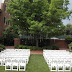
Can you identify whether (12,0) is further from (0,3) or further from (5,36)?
(5,36)

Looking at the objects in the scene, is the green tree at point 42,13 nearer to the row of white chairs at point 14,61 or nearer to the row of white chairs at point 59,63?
the row of white chairs at point 14,61

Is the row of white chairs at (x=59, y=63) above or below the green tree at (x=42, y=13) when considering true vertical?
below

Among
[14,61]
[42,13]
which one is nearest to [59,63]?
[14,61]

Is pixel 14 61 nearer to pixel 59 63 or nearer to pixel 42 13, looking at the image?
pixel 59 63

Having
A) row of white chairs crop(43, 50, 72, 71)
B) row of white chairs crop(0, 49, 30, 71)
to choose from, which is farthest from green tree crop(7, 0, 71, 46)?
row of white chairs crop(43, 50, 72, 71)

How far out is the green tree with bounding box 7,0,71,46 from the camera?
62.2 feet

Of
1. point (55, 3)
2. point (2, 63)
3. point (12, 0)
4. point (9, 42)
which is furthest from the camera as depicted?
point (9, 42)

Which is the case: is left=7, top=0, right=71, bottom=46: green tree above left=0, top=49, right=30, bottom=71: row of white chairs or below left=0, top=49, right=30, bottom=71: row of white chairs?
above

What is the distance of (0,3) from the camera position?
27219 mm

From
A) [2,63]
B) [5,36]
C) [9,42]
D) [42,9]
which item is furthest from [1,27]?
[2,63]

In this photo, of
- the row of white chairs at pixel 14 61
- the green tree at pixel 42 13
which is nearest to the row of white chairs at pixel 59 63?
the row of white chairs at pixel 14 61

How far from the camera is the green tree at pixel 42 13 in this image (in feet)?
62.2

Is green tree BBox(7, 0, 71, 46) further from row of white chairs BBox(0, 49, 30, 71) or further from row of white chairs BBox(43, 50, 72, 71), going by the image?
row of white chairs BBox(43, 50, 72, 71)

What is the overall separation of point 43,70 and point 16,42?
2001cm
